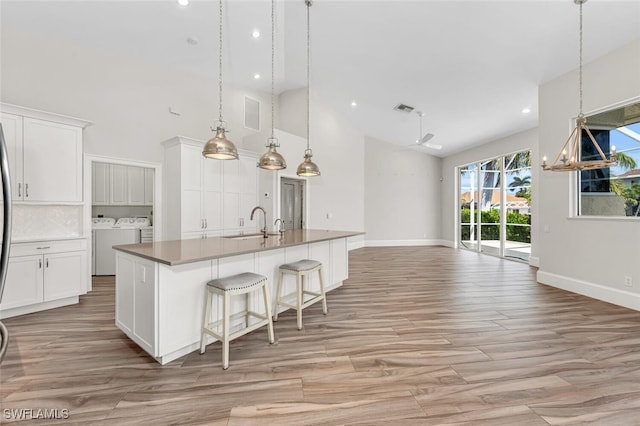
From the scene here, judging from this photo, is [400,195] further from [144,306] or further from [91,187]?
[144,306]

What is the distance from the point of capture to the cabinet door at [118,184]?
5.61 metres

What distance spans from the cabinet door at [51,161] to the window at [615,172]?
709 cm

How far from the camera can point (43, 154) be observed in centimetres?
358

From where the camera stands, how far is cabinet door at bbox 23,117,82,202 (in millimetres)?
3484

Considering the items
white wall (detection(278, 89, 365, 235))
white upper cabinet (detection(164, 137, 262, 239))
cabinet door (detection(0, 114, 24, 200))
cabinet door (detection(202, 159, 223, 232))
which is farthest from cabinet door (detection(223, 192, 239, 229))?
cabinet door (detection(0, 114, 24, 200))

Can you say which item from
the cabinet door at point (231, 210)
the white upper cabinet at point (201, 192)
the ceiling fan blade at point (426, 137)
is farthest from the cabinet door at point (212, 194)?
the ceiling fan blade at point (426, 137)

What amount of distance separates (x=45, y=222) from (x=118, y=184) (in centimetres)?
195

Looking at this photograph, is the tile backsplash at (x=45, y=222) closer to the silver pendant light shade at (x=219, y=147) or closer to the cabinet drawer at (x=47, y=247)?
the cabinet drawer at (x=47, y=247)

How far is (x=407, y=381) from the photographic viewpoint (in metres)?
2.13

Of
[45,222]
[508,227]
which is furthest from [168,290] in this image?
[508,227]

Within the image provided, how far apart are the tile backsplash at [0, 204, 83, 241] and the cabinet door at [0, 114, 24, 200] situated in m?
0.25

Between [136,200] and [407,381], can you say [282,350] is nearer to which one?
[407,381]

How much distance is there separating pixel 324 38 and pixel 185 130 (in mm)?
3003

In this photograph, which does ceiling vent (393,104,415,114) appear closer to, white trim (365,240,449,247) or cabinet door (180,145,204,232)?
cabinet door (180,145,204,232)
